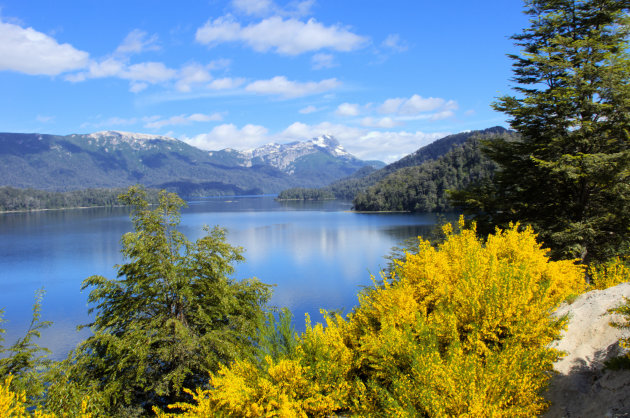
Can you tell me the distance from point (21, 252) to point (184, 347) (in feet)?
194

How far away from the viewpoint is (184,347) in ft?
38.4

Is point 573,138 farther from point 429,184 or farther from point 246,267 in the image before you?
point 429,184

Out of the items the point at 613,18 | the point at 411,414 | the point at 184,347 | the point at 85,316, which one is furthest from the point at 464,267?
the point at 85,316

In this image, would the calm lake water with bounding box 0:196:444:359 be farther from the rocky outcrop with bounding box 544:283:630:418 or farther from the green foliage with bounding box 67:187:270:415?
the rocky outcrop with bounding box 544:283:630:418

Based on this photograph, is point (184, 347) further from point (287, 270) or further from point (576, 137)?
point (287, 270)

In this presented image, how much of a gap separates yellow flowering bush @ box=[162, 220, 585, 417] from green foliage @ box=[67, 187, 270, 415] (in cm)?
477

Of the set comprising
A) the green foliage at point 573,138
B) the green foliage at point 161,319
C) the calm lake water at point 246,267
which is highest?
the green foliage at point 573,138

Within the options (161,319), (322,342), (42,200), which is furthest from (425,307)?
(42,200)

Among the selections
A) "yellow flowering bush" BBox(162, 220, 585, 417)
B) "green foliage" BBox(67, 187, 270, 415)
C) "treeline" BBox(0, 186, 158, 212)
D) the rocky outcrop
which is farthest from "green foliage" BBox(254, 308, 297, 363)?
"treeline" BBox(0, 186, 158, 212)

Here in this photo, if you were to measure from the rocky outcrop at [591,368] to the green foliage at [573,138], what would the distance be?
7703 mm

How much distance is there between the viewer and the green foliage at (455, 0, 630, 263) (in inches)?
567

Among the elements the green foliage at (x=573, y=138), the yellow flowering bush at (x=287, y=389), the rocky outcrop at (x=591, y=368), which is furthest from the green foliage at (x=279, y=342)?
the green foliage at (x=573, y=138)

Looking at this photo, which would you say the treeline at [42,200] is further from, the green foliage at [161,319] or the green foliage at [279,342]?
the green foliage at [279,342]

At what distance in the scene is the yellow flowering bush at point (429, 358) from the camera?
17.4 feet
